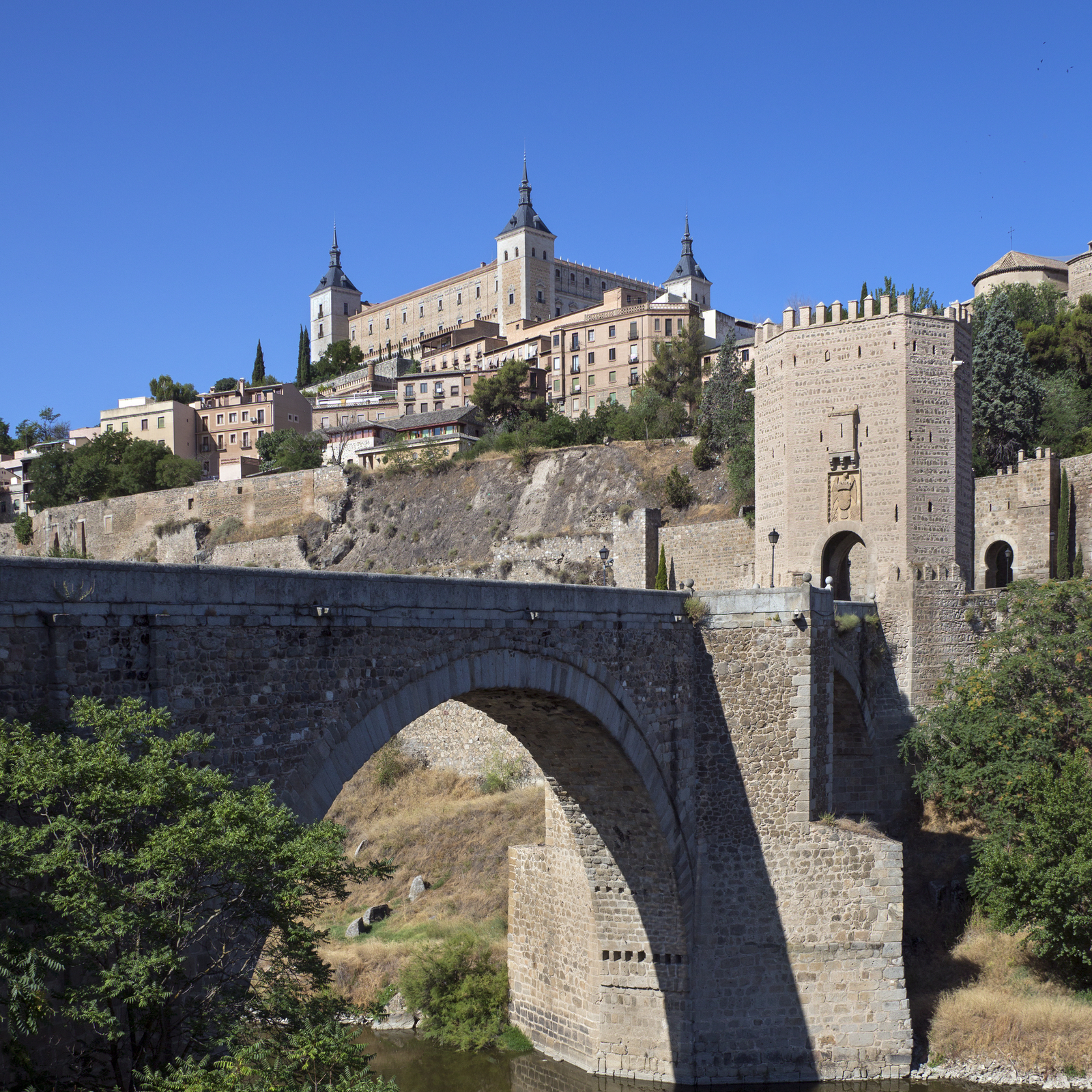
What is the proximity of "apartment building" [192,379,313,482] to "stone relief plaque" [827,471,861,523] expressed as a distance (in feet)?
168

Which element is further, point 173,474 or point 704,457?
point 173,474

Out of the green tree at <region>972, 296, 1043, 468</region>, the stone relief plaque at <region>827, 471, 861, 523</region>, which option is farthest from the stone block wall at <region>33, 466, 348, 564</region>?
the stone relief plaque at <region>827, 471, 861, 523</region>

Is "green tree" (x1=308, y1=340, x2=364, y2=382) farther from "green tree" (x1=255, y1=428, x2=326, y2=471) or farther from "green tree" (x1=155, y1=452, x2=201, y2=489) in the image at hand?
"green tree" (x1=155, y1=452, x2=201, y2=489)

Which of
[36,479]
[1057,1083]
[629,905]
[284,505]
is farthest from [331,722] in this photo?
[36,479]

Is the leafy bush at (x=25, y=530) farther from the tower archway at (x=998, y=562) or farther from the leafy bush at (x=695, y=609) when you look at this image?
the leafy bush at (x=695, y=609)

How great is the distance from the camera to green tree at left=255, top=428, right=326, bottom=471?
60375 millimetres

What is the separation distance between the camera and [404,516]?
49.5 meters

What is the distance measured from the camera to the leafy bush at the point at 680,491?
40.4 m

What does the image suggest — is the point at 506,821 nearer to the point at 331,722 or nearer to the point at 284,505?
the point at 331,722

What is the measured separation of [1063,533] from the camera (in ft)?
107

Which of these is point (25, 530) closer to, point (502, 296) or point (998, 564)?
point (502, 296)

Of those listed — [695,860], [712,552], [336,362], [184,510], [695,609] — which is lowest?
[695,860]

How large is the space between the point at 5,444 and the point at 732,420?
59.8 meters

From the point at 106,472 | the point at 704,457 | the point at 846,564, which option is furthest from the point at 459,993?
the point at 106,472
